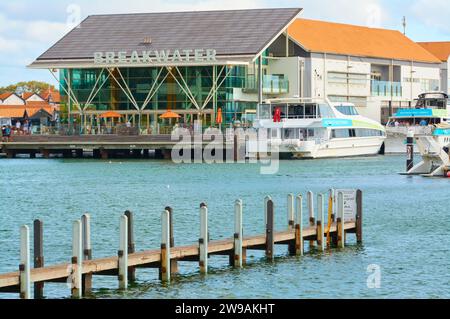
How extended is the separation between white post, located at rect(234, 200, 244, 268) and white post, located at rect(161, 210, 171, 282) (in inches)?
89.7

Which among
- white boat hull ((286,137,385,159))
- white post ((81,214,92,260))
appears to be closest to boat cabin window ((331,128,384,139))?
white boat hull ((286,137,385,159))

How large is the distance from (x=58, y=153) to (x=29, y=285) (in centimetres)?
7981

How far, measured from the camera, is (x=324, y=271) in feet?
116

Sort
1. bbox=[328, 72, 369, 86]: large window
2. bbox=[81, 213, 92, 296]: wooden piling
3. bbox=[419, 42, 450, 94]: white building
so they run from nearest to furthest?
bbox=[81, 213, 92, 296]: wooden piling
bbox=[328, 72, 369, 86]: large window
bbox=[419, 42, 450, 94]: white building

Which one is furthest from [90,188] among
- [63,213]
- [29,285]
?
[29,285]

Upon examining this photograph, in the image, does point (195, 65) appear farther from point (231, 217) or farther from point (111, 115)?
point (231, 217)

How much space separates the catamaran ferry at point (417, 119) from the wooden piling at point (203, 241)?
69.3 m

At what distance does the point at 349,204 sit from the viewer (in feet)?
132

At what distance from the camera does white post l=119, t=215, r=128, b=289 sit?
31.6 m

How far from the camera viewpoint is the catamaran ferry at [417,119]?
4257 inches

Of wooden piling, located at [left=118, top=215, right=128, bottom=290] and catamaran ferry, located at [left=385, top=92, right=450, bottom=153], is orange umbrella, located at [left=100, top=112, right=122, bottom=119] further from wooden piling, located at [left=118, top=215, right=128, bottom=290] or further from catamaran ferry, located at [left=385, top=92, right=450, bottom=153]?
wooden piling, located at [left=118, top=215, right=128, bottom=290]

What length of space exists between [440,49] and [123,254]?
4922 inches

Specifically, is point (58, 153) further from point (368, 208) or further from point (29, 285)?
point (29, 285)

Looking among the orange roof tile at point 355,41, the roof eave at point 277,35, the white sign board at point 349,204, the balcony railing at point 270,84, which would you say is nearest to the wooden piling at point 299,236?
the white sign board at point 349,204
